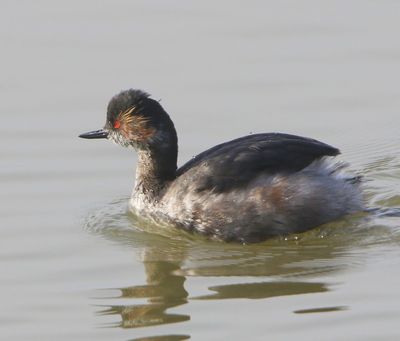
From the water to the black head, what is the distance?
544 mm

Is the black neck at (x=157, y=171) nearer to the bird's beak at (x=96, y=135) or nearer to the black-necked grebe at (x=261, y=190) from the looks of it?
the black-necked grebe at (x=261, y=190)

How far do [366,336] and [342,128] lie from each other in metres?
4.27

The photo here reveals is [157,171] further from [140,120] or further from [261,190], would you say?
[261,190]

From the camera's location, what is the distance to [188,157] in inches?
422

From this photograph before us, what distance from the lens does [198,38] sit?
12836 mm

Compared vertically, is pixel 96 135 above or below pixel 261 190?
above

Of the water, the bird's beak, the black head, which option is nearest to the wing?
the water

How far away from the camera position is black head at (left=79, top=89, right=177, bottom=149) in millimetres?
9805

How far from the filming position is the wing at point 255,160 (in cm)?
918

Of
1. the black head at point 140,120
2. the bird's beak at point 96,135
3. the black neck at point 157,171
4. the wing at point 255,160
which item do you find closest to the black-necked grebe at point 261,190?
the wing at point 255,160

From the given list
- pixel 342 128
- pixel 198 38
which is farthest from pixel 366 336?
pixel 198 38

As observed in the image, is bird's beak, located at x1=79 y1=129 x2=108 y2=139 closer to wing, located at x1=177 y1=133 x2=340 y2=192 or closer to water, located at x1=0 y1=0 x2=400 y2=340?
water, located at x1=0 y1=0 x2=400 y2=340

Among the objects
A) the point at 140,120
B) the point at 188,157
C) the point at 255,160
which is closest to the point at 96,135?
the point at 140,120

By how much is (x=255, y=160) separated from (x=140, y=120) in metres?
1.12
